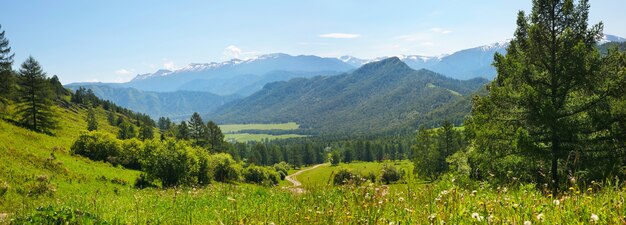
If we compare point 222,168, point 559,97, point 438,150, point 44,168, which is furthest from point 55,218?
point 438,150

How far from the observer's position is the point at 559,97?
18.8 metres

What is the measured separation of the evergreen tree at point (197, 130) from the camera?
103 meters

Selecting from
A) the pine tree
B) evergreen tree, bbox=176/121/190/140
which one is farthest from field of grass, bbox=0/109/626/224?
evergreen tree, bbox=176/121/190/140

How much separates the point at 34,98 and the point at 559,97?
72086 millimetres

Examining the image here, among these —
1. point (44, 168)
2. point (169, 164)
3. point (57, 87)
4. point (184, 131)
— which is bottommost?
point (169, 164)

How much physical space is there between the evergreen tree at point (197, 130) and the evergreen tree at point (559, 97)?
9179cm

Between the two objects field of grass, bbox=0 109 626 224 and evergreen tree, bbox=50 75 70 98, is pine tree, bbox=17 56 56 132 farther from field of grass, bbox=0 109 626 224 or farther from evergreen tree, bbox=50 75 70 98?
evergreen tree, bbox=50 75 70 98

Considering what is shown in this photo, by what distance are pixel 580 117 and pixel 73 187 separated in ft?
134

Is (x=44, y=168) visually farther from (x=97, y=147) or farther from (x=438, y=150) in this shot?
A: (x=438, y=150)

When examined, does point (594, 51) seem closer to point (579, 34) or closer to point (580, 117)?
point (579, 34)

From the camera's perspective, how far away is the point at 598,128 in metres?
18.0

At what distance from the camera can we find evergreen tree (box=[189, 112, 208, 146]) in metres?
103

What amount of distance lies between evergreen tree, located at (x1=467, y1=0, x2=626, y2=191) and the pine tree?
2703 inches

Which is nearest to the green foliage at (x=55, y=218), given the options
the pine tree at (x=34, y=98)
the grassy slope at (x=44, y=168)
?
the grassy slope at (x=44, y=168)
